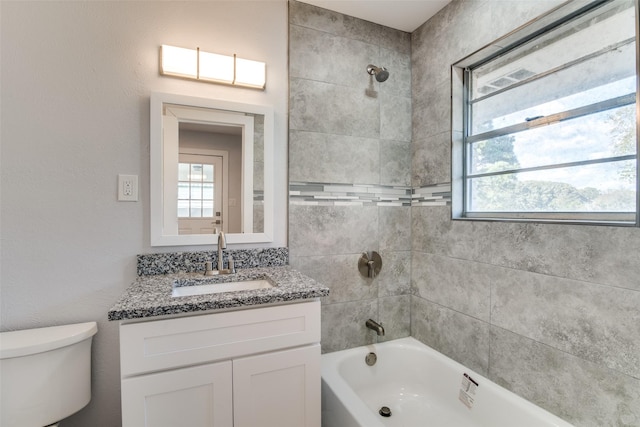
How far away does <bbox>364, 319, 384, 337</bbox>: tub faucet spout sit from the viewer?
1832 mm

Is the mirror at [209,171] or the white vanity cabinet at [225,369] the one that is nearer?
the white vanity cabinet at [225,369]

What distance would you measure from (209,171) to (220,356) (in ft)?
3.05

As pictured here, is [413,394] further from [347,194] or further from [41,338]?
[41,338]

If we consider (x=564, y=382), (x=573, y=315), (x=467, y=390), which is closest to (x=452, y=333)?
(x=467, y=390)

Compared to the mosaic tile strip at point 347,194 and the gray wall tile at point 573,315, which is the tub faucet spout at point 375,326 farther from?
the mosaic tile strip at point 347,194

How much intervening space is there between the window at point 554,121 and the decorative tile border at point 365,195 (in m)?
0.16

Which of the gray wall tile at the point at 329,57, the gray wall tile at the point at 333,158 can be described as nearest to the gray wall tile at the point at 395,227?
the gray wall tile at the point at 333,158

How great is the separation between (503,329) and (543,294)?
0.94 feet

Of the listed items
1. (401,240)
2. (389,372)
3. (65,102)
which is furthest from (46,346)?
(401,240)

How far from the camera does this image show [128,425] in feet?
3.32

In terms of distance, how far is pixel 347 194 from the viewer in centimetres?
190

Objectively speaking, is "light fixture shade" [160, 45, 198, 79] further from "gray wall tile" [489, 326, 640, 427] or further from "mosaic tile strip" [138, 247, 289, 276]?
"gray wall tile" [489, 326, 640, 427]

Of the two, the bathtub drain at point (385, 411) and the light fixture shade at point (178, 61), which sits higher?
the light fixture shade at point (178, 61)

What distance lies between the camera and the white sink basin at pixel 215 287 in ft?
4.55
